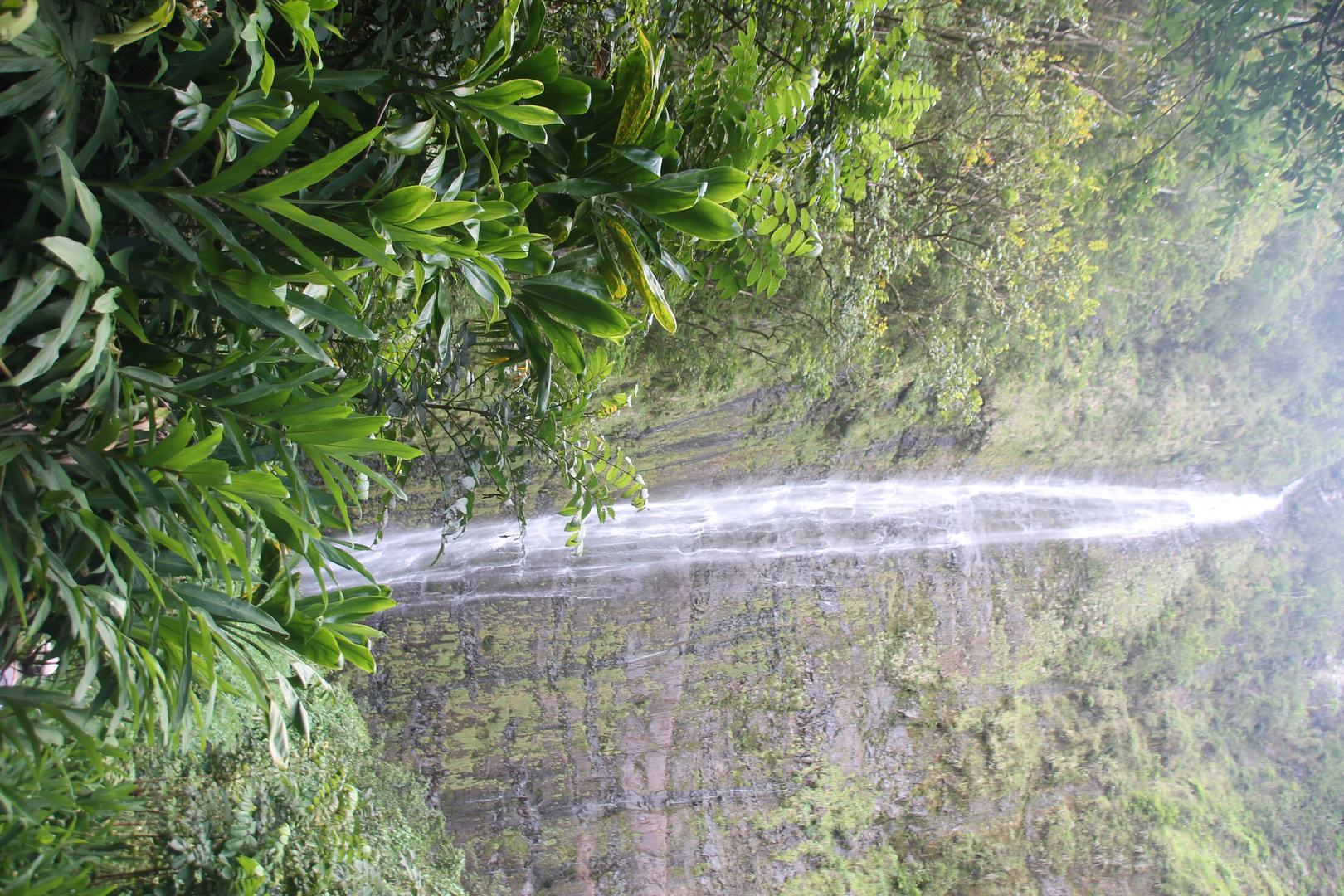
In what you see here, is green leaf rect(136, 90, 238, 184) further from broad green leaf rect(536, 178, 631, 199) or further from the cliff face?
the cliff face

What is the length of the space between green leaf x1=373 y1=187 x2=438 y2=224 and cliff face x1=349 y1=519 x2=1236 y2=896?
446 cm

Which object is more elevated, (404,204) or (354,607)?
(404,204)

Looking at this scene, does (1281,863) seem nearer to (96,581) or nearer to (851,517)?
(851,517)

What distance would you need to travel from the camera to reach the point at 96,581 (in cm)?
124

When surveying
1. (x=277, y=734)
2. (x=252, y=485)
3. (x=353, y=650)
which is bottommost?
(x=277, y=734)

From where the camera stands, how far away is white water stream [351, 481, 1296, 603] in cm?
520

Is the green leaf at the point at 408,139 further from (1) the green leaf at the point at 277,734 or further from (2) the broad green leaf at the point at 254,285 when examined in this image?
(1) the green leaf at the point at 277,734

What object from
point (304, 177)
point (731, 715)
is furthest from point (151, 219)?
point (731, 715)

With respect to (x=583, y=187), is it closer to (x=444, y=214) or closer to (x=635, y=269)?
(x=635, y=269)

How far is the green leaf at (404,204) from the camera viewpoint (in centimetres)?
106

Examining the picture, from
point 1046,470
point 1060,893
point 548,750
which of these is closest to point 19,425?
point 548,750

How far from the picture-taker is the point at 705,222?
1.47 meters

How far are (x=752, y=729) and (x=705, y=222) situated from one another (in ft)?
16.6

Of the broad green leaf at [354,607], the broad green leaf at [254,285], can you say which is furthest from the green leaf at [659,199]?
the broad green leaf at [354,607]
